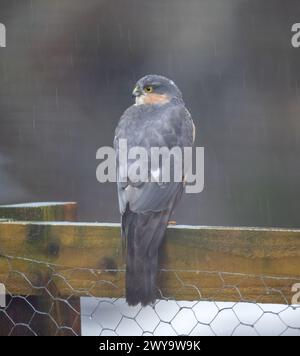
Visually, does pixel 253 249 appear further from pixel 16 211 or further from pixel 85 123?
pixel 85 123

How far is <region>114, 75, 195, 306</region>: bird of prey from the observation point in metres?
1.85

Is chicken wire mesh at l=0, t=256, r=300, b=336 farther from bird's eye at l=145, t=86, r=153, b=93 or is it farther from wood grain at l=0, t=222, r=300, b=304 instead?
bird's eye at l=145, t=86, r=153, b=93

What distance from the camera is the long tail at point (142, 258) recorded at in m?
1.83

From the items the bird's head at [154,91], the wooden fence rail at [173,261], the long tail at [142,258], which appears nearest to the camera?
the wooden fence rail at [173,261]

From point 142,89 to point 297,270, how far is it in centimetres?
157

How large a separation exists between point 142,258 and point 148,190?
0.34 metres

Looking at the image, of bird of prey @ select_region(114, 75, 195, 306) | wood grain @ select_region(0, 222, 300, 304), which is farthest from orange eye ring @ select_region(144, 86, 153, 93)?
wood grain @ select_region(0, 222, 300, 304)

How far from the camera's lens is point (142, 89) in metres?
3.14

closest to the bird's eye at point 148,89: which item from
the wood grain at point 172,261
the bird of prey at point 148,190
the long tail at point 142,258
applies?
the bird of prey at point 148,190

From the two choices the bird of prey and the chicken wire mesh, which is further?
the bird of prey

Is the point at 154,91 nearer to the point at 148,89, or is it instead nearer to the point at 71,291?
the point at 148,89

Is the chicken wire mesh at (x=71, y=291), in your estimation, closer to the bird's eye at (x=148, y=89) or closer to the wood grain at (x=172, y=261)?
the wood grain at (x=172, y=261)

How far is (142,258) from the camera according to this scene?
188cm
